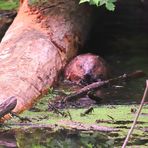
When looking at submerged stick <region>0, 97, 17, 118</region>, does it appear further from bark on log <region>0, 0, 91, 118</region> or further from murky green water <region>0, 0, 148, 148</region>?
bark on log <region>0, 0, 91, 118</region>

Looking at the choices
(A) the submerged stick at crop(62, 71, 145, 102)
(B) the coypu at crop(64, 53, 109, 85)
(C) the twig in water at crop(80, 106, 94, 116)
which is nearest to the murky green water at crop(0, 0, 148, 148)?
(A) the submerged stick at crop(62, 71, 145, 102)

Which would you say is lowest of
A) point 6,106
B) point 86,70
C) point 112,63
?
point 112,63

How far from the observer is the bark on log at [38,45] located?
19.6 feet

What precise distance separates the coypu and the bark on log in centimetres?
18

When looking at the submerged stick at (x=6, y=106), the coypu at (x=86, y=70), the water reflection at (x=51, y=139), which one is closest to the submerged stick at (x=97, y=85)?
the coypu at (x=86, y=70)

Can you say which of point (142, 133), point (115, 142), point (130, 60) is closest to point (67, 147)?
point (115, 142)

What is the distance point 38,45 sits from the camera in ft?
23.2

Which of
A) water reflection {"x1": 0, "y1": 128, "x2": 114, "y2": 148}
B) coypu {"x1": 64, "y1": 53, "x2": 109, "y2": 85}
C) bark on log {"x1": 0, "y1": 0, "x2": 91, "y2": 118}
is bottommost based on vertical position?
coypu {"x1": 64, "y1": 53, "x2": 109, "y2": 85}

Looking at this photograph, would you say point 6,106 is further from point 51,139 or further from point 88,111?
point 88,111

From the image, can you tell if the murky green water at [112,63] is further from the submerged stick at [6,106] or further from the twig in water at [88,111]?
the twig in water at [88,111]

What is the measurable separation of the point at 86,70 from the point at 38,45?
31.7 inches

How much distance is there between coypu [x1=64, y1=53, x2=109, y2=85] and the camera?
7160 mm

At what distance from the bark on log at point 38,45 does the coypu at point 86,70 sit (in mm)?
181

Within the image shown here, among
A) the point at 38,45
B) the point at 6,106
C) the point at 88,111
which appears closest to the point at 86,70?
the point at 38,45
